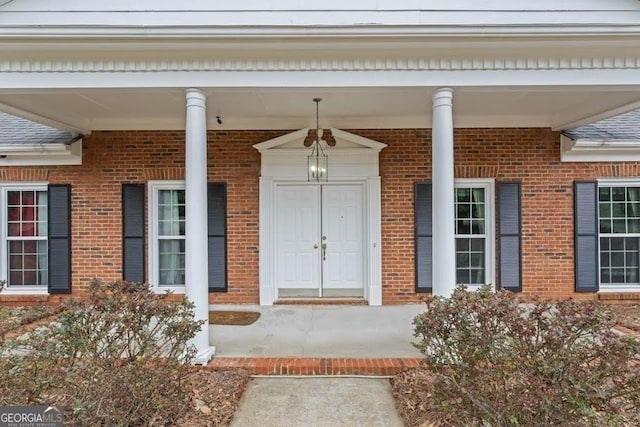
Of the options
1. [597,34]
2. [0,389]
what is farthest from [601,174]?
[0,389]

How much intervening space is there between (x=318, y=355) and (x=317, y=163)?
10.5ft

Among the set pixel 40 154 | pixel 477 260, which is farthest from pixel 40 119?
pixel 477 260

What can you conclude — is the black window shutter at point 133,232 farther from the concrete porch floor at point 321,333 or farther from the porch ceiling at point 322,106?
the concrete porch floor at point 321,333

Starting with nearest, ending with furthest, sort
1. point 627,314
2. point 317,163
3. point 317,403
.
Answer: point 317,403 < point 627,314 < point 317,163

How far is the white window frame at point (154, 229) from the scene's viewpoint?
670 cm

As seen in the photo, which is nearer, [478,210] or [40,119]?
[40,119]

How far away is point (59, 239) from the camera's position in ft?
21.7

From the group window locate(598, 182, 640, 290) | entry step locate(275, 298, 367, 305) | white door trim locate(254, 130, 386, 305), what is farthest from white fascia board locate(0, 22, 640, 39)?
entry step locate(275, 298, 367, 305)

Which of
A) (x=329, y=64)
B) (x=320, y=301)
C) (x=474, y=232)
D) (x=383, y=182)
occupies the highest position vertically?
(x=329, y=64)

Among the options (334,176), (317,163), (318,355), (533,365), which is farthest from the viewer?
(334,176)

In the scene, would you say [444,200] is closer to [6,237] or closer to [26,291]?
[26,291]

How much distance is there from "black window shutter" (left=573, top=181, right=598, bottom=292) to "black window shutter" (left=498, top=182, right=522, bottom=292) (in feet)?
3.19

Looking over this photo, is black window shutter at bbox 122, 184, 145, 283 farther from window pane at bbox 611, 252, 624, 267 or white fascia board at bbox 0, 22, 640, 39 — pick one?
window pane at bbox 611, 252, 624, 267

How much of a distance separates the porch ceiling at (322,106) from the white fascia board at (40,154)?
0.47m
